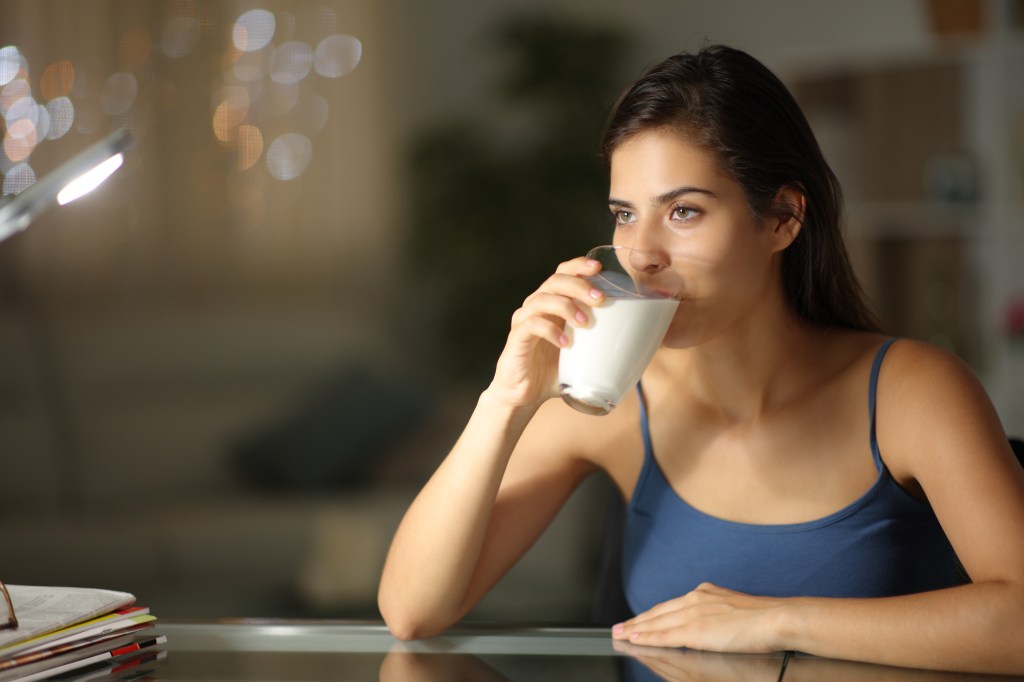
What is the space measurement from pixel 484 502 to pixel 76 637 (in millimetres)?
475

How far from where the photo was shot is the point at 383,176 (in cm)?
504

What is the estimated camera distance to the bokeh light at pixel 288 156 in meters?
4.89

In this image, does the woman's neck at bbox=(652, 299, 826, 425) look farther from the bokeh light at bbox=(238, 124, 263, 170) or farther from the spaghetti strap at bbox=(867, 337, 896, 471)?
the bokeh light at bbox=(238, 124, 263, 170)

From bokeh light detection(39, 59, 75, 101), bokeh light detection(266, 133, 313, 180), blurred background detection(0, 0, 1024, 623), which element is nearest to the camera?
blurred background detection(0, 0, 1024, 623)

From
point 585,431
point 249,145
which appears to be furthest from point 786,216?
point 249,145

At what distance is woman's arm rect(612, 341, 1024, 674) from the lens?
3.32ft

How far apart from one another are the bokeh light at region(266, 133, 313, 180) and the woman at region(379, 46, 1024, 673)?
3686 millimetres

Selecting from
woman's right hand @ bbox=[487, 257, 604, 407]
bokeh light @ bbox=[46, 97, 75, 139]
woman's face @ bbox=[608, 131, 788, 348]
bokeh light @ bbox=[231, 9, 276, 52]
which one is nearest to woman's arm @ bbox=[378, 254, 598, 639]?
woman's right hand @ bbox=[487, 257, 604, 407]

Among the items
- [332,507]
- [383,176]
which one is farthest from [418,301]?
[332,507]

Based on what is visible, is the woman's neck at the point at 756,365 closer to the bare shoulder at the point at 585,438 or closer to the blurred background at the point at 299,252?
the bare shoulder at the point at 585,438

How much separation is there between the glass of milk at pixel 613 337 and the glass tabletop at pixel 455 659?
0.24 m

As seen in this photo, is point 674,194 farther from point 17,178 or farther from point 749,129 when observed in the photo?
point 17,178

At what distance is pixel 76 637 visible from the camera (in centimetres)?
95

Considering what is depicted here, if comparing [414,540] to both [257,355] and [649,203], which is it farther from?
[257,355]
